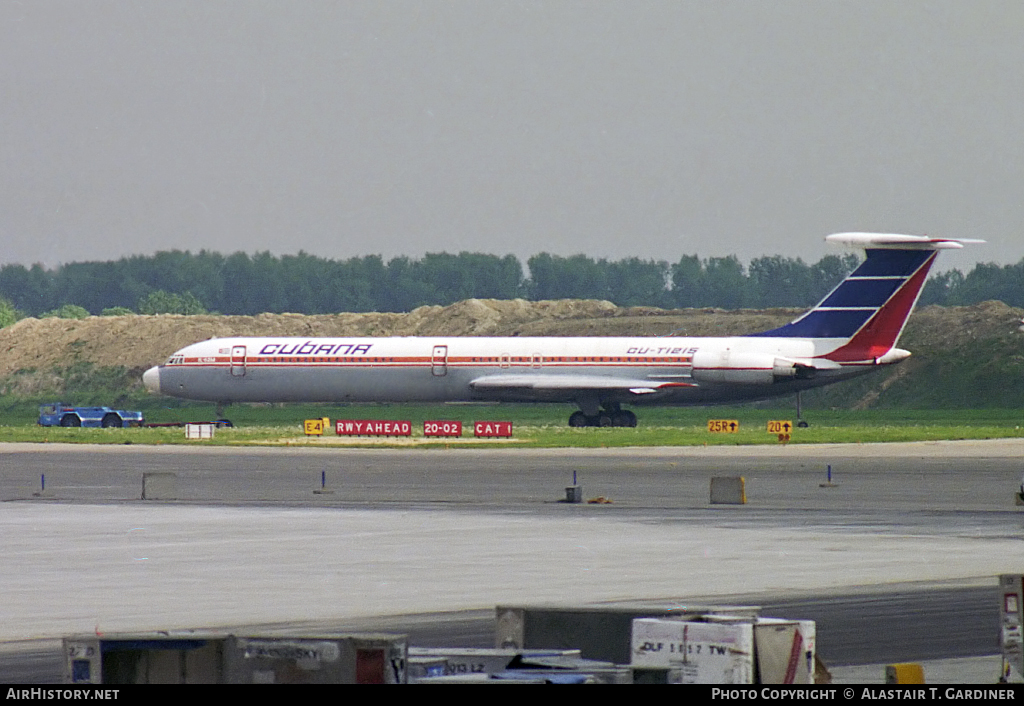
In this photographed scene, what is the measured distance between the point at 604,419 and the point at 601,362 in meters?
3.21

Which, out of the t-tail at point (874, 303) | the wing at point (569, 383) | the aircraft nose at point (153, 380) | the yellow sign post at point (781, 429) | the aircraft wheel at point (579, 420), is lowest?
the yellow sign post at point (781, 429)

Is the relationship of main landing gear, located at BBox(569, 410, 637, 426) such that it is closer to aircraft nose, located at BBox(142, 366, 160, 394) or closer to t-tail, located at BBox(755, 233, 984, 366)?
t-tail, located at BBox(755, 233, 984, 366)

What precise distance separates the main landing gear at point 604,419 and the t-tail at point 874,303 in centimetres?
979

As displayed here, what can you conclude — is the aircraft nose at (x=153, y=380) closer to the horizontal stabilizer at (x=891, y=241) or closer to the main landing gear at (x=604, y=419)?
the main landing gear at (x=604, y=419)

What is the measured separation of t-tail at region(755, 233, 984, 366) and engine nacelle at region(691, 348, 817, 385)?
1.44 metres

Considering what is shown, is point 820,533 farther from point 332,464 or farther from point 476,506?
point 332,464

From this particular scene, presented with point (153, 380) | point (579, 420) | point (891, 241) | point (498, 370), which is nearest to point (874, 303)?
point (891, 241)

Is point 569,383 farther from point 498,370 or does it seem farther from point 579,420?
point 498,370

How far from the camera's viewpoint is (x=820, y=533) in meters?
27.9

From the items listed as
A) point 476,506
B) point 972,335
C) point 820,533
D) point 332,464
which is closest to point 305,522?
point 476,506

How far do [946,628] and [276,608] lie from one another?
7232 millimetres

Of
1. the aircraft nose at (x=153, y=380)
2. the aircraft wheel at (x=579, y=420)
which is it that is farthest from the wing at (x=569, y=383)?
the aircraft nose at (x=153, y=380)

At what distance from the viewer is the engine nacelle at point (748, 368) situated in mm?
77688

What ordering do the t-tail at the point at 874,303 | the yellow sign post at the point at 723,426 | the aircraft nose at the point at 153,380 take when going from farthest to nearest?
the aircraft nose at the point at 153,380
the t-tail at the point at 874,303
the yellow sign post at the point at 723,426
